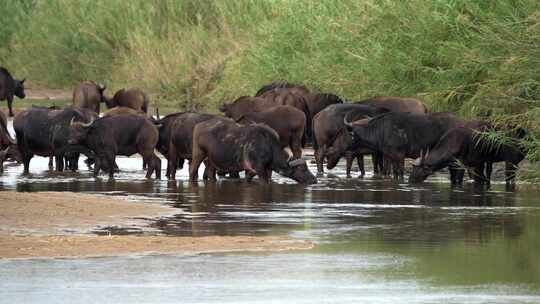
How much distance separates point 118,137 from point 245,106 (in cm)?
695

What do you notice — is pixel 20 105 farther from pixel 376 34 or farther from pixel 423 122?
pixel 423 122

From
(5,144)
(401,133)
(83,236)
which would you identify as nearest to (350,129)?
(401,133)

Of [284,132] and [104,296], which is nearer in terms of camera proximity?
[104,296]

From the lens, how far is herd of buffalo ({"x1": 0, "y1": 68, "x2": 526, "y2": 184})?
26.3 metres

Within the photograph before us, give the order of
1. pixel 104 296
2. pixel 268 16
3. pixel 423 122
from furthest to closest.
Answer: pixel 268 16 < pixel 423 122 < pixel 104 296

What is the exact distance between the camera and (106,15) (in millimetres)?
62938

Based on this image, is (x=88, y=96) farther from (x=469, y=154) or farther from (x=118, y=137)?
(x=469, y=154)

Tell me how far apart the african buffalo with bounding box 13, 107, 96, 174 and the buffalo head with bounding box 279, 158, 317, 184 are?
509 cm

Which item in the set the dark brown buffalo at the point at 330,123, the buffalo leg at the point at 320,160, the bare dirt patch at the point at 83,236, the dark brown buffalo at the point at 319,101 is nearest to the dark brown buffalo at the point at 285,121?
the buffalo leg at the point at 320,160

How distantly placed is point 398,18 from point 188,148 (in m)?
Answer: 6.77

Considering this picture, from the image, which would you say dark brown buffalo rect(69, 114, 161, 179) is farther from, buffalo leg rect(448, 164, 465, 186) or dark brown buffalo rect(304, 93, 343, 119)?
dark brown buffalo rect(304, 93, 343, 119)

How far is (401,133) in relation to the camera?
2836cm

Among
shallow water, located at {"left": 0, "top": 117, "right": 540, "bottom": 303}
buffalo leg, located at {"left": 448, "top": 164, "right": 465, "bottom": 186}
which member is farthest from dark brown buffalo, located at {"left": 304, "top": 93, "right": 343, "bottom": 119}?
shallow water, located at {"left": 0, "top": 117, "right": 540, "bottom": 303}

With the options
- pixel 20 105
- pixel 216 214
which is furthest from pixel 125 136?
pixel 20 105
